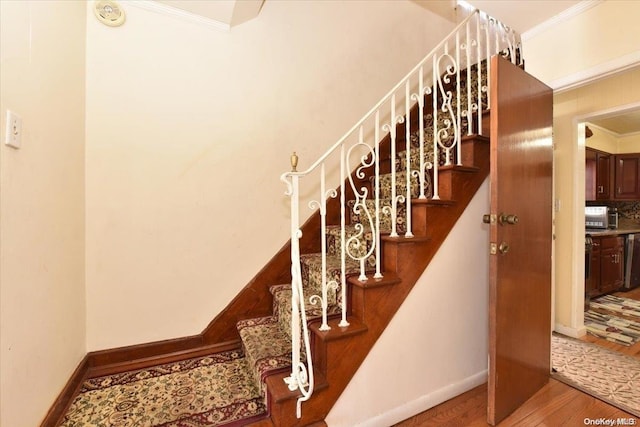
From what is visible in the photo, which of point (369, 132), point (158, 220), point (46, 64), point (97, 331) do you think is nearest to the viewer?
point (46, 64)

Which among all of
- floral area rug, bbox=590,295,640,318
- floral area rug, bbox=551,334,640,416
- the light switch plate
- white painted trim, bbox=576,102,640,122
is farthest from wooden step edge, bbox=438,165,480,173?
floral area rug, bbox=590,295,640,318

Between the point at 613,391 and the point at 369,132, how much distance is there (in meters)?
2.48

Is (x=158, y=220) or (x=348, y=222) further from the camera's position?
(x=348, y=222)

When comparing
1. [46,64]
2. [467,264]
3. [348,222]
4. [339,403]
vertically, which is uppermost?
[46,64]

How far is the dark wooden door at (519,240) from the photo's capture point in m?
1.46

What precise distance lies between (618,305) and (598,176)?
1847mm

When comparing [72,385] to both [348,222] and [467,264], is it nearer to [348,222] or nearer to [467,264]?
[348,222]

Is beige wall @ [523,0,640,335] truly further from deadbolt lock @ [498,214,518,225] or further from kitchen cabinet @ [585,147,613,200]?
kitchen cabinet @ [585,147,613,200]

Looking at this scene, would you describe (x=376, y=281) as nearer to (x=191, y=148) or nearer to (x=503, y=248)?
(x=503, y=248)

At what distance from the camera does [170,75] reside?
5.77ft

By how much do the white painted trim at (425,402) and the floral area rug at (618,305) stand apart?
8.82ft

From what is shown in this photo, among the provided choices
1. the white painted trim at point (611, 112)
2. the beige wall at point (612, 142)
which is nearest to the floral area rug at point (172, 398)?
the white painted trim at point (611, 112)

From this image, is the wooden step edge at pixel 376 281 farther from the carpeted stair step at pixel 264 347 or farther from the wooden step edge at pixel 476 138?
the wooden step edge at pixel 476 138

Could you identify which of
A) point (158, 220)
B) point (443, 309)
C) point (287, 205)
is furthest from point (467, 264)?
point (158, 220)
